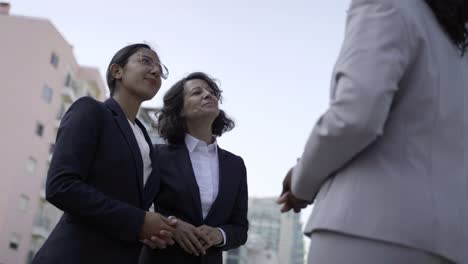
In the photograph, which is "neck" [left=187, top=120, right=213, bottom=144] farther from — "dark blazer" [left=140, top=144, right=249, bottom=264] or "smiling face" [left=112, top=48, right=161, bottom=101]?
"smiling face" [left=112, top=48, right=161, bottom=101]

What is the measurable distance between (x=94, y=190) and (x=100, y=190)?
15 centimetres

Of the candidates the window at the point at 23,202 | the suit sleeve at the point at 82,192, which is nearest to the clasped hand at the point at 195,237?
the suit sleeve at the point at 82,192

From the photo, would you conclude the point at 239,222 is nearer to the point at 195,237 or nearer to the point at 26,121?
the point at 195,237

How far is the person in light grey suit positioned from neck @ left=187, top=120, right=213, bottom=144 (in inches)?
91.9

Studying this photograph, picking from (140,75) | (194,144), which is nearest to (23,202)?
(194,144)

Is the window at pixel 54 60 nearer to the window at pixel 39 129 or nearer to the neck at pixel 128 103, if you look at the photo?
the window at pixel 39 129

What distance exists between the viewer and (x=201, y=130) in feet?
14.5

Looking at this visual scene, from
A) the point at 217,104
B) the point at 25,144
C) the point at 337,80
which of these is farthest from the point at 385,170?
the point at 25,144

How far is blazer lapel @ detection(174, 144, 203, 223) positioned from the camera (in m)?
3.81

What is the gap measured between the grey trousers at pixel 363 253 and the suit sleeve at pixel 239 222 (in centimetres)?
192

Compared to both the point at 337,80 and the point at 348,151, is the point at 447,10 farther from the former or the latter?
the point at 348,151

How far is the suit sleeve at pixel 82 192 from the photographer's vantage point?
117 inches

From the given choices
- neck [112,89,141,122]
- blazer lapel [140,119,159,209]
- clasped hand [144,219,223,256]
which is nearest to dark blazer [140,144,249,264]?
clasped hand [144,219,223,256]

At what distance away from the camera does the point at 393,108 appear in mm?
2006
